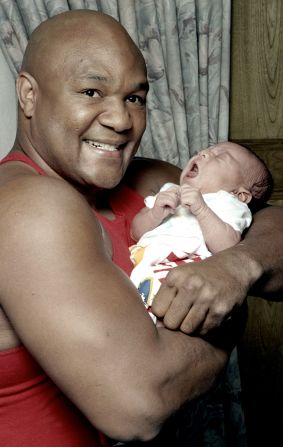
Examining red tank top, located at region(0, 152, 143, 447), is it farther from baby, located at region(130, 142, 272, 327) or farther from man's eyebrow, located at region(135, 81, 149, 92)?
man's eyebrow, located at region(135, 81, 149, 92)

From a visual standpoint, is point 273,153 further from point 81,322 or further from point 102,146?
point 81,322

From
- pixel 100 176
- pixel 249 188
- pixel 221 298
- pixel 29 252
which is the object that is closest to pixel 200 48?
pixel 249 188

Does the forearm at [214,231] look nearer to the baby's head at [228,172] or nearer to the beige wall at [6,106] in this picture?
the baby's head at [228,172]

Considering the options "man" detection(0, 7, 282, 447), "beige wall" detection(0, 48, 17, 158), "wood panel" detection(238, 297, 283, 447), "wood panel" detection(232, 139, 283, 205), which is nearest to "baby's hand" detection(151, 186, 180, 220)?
"man" detection(0, 7, 282, 447)

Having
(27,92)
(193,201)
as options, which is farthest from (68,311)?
(27,92)

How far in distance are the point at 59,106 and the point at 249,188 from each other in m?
0.66

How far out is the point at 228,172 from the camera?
1649 mm

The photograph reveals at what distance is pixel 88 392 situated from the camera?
0.98m

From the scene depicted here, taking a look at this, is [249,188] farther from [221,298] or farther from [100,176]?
[221,298]

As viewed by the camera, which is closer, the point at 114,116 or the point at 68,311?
the point at 68,311

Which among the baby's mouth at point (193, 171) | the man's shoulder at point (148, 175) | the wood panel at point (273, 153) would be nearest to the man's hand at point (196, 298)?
the baby's mouth at point (193, 171)

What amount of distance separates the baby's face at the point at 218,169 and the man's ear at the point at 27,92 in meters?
0.50

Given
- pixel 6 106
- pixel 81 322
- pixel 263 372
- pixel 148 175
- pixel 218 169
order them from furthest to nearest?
1. pixel 263 372
2. pixel 6 106
3. pixel 148 175
4. pixel 218 169
5. pixel 81 322

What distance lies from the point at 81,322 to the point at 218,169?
81 centimetres
